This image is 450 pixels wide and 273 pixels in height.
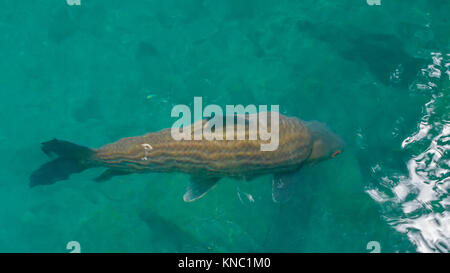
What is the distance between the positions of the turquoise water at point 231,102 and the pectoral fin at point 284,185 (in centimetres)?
74

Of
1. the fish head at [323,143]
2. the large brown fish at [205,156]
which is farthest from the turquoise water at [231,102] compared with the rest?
the large brown fish at [205,156]

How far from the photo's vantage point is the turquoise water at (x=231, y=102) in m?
5.88

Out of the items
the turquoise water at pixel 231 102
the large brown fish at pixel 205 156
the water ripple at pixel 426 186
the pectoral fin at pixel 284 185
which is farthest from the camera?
the turquoise water at pixel 231 102

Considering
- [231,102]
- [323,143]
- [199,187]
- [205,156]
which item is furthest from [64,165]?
[323,143]

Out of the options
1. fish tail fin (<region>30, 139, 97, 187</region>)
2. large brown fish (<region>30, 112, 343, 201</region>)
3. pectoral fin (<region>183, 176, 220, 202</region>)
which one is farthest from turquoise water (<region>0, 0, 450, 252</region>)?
fish tail fin (<region>30, 139, 97, 187</region>)

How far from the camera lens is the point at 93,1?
26.7 ft

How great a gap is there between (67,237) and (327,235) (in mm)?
5168

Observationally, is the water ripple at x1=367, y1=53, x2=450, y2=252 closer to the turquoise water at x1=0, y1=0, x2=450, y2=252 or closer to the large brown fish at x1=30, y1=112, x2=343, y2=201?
the turquoise water at x1=0, y1=0, x2=450, y2=252

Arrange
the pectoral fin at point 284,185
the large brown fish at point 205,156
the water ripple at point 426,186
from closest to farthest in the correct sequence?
the large brown fish at point 205,156 < the water ripple at point 426,186 < the pectoral fin at point 284,185

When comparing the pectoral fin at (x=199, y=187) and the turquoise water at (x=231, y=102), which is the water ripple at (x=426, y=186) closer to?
the turquoise water at (x=231, y=102)

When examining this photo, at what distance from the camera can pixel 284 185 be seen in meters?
5.52

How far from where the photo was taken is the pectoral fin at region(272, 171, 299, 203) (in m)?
5.52

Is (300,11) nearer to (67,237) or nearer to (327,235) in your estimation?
(327,235)

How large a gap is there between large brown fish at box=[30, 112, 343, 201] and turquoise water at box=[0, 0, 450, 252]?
930mm
